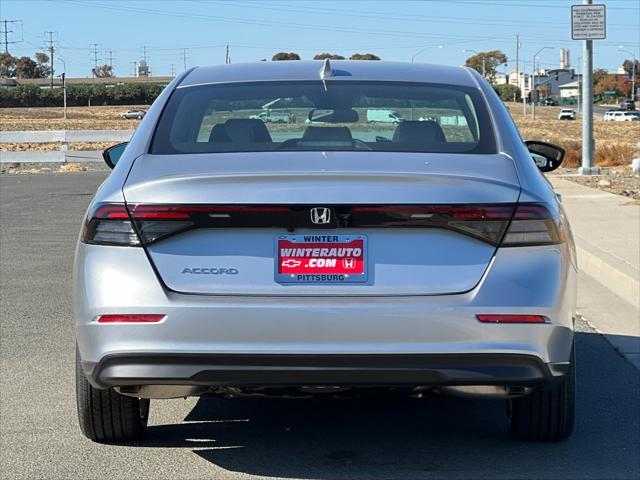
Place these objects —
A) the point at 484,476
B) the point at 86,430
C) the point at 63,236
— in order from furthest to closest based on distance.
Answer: the point at 63,236, the point at 86,430, the point at 484,476

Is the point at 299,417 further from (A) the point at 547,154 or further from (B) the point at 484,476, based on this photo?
(A) the point at 547,154

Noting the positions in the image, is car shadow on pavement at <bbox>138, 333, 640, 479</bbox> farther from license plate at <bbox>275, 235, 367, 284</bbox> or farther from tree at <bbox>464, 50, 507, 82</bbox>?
tree at <bbox>464, 50, 507, 82</bbox>

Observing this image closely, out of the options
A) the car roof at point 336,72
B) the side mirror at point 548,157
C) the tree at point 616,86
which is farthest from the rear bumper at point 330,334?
the tree at point 616,86

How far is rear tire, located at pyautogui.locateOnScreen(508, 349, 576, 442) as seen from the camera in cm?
495

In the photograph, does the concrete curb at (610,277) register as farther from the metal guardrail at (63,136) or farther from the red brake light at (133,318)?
the metal guardrail at (63,136)

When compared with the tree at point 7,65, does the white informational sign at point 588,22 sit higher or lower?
lower

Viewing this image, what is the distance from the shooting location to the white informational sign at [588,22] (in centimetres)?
2316

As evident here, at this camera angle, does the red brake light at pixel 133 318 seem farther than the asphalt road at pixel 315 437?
No

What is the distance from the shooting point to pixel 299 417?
5.84 meters

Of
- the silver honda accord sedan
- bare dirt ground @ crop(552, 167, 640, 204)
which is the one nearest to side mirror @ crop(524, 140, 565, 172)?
the silver honda accord sedan

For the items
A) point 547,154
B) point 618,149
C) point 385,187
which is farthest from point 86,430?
point 618,149

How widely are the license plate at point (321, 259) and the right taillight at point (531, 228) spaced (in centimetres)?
56

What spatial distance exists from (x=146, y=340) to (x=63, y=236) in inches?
390

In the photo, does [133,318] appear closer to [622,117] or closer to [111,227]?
[111,227]
